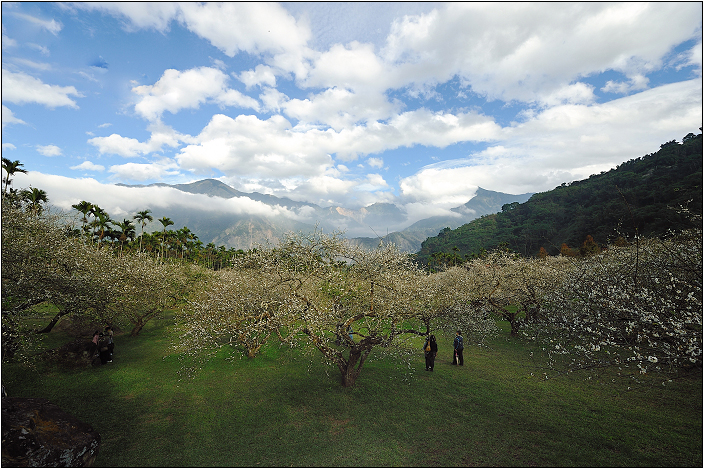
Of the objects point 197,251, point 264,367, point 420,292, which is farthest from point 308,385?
point 197,251

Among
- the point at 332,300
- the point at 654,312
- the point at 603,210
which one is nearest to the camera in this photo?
the point at 654,312

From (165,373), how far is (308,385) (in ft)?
31.3

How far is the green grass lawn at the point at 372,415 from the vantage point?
11.1 m

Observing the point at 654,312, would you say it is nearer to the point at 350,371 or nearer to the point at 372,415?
the point at 372,415

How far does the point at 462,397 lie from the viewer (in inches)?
636

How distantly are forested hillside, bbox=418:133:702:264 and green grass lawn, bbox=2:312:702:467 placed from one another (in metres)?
57.8

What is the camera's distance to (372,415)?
1431 cm

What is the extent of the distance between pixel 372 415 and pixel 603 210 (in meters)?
134

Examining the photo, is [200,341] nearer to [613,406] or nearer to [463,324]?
[463,324]

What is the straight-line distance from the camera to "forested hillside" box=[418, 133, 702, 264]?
255ft

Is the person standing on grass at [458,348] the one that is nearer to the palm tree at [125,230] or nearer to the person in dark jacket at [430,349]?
the person in dark jacket at [430,349]

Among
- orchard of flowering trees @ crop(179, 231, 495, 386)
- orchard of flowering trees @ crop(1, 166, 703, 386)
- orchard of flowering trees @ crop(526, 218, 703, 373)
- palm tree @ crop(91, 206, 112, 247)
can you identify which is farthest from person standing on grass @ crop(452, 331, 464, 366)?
palm tree @ crop(91, 206, 112, 247)

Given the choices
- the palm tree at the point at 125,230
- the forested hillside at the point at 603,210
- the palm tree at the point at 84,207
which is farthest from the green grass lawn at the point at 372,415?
the palm tree at the point at 125,230

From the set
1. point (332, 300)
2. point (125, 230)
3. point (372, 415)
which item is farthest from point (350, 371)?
point (125, 230)
